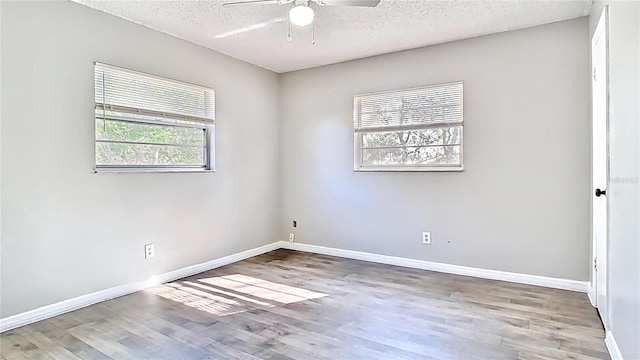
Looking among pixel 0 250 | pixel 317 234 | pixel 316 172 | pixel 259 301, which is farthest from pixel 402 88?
pixel 0 250

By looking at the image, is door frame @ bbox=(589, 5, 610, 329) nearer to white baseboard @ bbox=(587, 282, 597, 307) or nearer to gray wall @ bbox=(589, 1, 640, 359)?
white baseboard @ bbox=(587, 282, 597, 307)

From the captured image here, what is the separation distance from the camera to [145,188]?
3381 millimetres

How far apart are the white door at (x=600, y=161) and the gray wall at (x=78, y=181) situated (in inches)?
137

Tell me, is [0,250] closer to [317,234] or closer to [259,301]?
[259,301]

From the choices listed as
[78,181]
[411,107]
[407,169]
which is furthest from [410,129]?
[78,181]

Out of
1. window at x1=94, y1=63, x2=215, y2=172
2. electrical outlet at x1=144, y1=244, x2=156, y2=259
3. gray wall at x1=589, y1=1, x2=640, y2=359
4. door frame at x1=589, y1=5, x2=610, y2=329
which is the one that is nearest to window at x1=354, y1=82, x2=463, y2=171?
door frame at x1=589, y1=5, x2=610, y2=329

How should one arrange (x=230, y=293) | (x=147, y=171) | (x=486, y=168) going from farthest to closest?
(x=486, y=168) → (x=147, y=171) → (x=230, y=293)

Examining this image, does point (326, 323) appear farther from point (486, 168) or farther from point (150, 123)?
point (150, 123)

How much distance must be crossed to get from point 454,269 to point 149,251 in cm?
306

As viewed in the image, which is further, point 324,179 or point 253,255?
point 324,179

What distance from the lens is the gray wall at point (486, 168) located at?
327 cm

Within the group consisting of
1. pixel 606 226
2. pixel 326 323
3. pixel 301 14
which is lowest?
pixel 326 323

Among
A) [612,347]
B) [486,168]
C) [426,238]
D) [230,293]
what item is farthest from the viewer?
[426,238]

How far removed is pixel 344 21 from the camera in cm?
325
